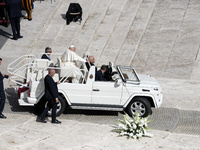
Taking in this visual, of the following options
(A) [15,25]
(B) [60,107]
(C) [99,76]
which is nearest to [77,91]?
(B) [60,107]

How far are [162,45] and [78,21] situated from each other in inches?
166

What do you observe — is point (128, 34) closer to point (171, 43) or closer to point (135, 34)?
point (135, 34)

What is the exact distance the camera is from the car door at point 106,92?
42.3 feet

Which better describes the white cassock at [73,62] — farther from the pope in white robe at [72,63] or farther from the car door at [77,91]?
the car door at [77,91]

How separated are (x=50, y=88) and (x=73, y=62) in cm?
206

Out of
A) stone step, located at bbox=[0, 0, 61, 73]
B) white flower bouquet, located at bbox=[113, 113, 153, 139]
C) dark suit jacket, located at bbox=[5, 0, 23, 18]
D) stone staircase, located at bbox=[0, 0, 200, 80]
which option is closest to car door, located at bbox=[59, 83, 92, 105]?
white flower bouquet, located at bbox=[113, 113, 153, 139]

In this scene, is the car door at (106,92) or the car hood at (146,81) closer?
the car door at (106,92)

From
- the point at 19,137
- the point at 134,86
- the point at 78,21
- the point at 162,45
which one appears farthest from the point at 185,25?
the point at 19,137

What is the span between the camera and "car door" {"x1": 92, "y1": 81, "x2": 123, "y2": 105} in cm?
1290

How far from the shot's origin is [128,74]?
13.4m

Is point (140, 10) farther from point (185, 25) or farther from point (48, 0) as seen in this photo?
point (48, 0)

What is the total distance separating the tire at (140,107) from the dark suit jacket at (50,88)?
7.61 feet

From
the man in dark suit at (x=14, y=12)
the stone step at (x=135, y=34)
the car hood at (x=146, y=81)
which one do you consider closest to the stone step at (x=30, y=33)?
the man in dark suit at (x=14, y=12)

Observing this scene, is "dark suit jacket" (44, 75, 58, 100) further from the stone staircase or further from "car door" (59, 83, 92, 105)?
the stone staircase
